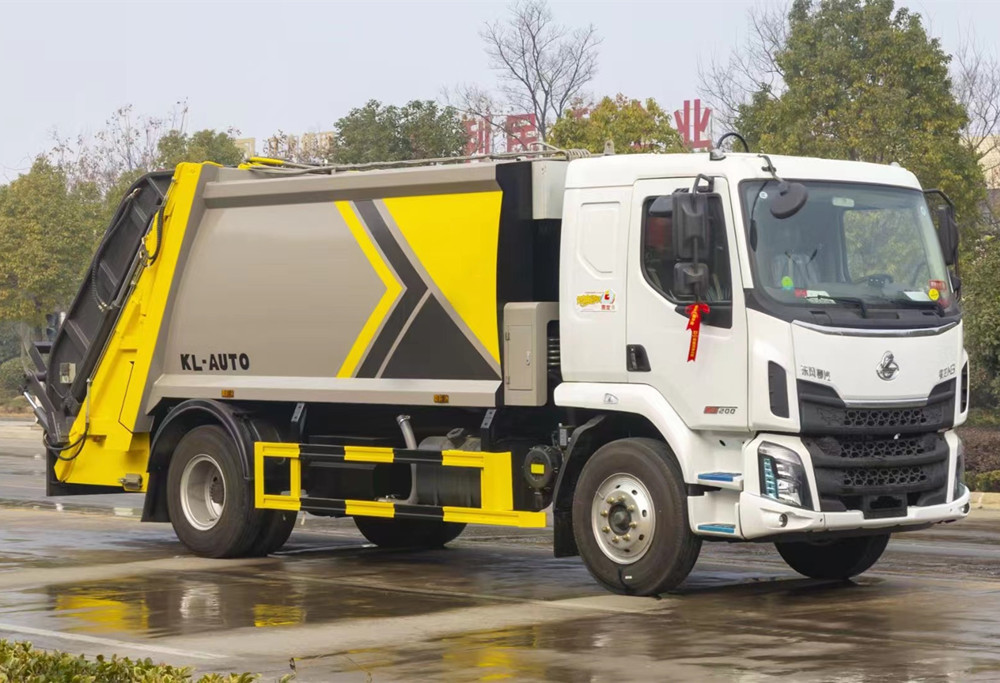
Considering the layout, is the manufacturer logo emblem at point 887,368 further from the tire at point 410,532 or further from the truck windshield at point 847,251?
the tire at point 410,532

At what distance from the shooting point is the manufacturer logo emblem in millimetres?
10812

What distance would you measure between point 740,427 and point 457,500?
8.55 ft

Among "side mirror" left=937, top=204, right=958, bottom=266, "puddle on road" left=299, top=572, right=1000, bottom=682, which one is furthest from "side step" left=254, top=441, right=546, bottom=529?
"side mirror" left=937, top=204, right=958, bottom=266

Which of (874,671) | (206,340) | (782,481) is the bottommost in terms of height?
(874,671)

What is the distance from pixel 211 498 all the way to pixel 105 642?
4847 millimetres

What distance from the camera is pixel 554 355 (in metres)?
11.9

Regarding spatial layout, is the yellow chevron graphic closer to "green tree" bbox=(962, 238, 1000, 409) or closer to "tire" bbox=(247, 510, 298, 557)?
"tire" bbox=(247, 510, 298, 557)

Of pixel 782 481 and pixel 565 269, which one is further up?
pixel 565 269

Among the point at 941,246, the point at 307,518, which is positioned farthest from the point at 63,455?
the point at 941,246

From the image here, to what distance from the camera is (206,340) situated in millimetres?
14273

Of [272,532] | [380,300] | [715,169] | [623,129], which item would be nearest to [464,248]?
[380,300]

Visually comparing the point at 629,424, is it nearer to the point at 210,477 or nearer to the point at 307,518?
the point at 210,477

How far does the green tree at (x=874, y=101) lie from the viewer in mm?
29484

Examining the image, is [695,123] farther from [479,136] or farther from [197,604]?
[197,604]
